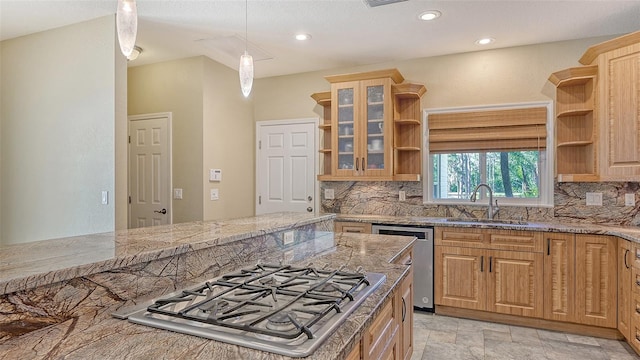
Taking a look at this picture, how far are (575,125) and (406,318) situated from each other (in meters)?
2.80

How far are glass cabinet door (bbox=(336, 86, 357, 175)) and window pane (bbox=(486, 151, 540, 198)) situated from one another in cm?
145

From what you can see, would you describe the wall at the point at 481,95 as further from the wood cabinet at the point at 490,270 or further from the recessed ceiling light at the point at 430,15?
the recessed ceiling light at the point at 430,15

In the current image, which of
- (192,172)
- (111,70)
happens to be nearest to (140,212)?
(192,172)

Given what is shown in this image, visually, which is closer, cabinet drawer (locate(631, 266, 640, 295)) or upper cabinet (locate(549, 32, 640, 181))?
cabinet drawer (locate(631, 266, 640, 295))

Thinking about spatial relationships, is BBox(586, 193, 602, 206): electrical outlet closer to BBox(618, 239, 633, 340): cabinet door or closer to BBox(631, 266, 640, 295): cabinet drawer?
BBox(618, 239, 633, 340): cabinet door

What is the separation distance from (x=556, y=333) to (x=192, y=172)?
3.83 meters

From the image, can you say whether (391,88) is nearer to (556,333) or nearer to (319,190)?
(319,190)

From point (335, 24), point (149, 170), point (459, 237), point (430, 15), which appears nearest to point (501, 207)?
point (459, 237)

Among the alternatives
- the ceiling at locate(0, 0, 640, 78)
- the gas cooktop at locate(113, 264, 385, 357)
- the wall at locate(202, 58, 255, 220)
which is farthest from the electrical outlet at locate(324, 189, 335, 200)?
the gas cooktop at locate(113, 264, 385, 357)

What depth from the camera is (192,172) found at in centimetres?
421

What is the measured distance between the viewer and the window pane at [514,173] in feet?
12.4

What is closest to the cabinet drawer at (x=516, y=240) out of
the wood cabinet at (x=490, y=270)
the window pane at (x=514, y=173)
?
the wood cabinet at (x=490, y=270)

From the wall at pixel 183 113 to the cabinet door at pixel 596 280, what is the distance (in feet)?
11.9

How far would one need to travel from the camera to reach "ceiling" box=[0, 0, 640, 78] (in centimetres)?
292
